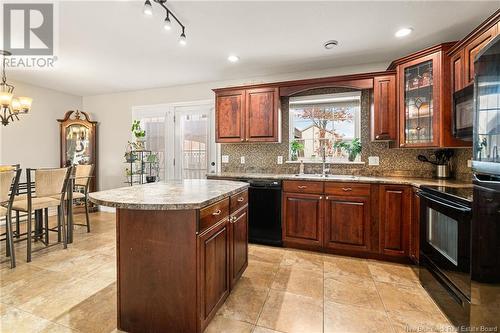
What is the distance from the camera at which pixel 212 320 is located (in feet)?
5.72

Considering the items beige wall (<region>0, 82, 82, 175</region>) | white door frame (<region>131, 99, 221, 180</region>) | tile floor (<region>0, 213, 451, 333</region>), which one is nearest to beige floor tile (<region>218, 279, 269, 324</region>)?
tile floor (<region>0, 213, 451, 333</region>)

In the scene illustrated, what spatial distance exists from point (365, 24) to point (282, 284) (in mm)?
2727

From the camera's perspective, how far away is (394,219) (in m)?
2.69

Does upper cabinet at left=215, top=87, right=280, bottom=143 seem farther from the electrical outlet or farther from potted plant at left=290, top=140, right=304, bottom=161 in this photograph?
the electrical outlet

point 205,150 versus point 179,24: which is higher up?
point 179,24

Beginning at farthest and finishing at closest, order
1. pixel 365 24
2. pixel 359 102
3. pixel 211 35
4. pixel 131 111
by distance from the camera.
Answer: pixel 131 111
pixel 359 102
pixel 211 35
pixel 365 24

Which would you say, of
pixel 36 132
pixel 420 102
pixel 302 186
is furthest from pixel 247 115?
pixel 36 132

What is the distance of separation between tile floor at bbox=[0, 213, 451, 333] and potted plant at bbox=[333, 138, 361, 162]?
1424 millimetres

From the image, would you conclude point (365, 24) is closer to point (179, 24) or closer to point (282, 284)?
point (179, 24)

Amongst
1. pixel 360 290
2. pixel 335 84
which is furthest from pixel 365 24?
pixel 360 290

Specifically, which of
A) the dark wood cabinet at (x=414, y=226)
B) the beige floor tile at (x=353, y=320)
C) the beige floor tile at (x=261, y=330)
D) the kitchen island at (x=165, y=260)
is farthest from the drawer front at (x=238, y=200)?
the dark wood cabinet at (x=414, y=226)

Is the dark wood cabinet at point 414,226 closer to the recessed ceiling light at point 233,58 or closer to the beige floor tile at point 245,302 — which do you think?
the beige floor tile at point 245,302

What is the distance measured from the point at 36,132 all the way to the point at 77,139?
645 millimetres

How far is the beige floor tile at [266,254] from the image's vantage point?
2834mm
